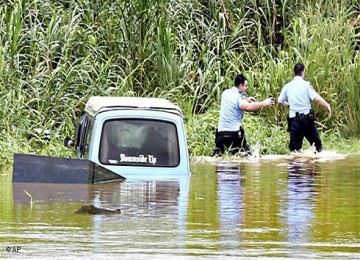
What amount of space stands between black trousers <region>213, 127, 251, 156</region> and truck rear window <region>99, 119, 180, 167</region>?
5.34 metres

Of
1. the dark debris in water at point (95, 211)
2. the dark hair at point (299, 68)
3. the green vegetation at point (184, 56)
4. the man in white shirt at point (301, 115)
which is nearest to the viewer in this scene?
the dark debris in water at point (95, 211)

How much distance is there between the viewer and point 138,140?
15.1m

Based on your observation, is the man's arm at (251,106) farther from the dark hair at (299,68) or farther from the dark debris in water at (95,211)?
the dark debris in water at (95,211)

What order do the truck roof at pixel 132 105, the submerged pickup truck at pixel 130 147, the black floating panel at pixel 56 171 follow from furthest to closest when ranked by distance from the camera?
the truck roof at pixel 132 105 → the submerged pickup truck at pixel 130 147 → the black floating panel at pixel 56 171

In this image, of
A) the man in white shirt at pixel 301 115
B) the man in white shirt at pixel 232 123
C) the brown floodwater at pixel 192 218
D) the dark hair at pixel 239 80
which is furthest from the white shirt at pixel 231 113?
the brown floodwater at pixel 192 218

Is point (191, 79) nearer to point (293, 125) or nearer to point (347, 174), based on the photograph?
point (293, 125)

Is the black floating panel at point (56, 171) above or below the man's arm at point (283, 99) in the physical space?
below

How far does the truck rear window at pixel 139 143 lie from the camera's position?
49.5 ft

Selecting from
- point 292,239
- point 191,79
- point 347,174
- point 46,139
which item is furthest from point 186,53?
point 292,239

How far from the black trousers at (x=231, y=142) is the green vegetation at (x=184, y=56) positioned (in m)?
0.59

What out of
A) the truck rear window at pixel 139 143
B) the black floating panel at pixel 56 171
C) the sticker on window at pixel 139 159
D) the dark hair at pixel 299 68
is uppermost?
the dark hair at pixel 299 68

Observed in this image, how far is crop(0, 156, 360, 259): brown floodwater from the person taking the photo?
34.7 ft

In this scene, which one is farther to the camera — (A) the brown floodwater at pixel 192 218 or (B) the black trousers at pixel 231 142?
(B) the black trousers at pixel 231 142

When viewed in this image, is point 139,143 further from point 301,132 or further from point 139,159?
point 301,132
